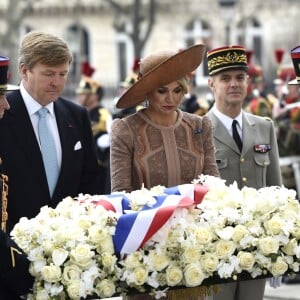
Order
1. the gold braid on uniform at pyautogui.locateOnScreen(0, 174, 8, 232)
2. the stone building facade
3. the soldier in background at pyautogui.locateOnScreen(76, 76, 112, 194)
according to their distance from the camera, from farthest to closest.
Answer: the stone building facade
the soldier in background at pyautogui.locateOnScreen(76, 76, 112, 194)
the gold braid on uniform at pyautogui.locateOnScreen(0, 174, 8, 232)

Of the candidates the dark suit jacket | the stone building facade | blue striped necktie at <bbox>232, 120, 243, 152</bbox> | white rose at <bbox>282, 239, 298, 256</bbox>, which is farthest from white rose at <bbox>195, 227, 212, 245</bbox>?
the stone building facade

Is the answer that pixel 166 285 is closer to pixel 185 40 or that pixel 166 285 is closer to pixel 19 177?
pixel 19 177

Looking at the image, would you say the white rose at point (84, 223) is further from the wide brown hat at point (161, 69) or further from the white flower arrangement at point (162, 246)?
the wide brown hat at point (161, 69)

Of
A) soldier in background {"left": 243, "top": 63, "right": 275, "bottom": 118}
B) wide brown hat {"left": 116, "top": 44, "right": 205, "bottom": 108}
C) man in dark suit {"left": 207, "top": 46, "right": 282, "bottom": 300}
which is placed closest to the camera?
wide brown hat {"left": 116, "top": 44, "right": 205, "bottom": 108}

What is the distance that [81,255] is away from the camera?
194 inches

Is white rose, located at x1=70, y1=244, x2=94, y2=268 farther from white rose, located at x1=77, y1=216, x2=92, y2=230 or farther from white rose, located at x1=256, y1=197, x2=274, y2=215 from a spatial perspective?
white rose, located at x1=256, y1=197, x2=274, y2=215

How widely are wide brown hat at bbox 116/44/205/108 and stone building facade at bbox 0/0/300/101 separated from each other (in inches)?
1593

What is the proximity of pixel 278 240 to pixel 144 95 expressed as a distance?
116 cm

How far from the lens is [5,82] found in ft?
18.2

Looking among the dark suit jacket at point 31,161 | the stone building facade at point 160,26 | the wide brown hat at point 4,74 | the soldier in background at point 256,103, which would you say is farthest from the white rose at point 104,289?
the stone building facade at point 160,26

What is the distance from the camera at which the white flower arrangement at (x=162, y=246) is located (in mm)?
4961

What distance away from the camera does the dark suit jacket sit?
19.4 ft

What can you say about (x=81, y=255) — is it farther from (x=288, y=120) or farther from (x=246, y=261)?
(x=288, y=120)

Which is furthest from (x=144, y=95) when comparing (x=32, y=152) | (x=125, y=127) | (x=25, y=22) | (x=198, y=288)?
(x=25, y=22)
